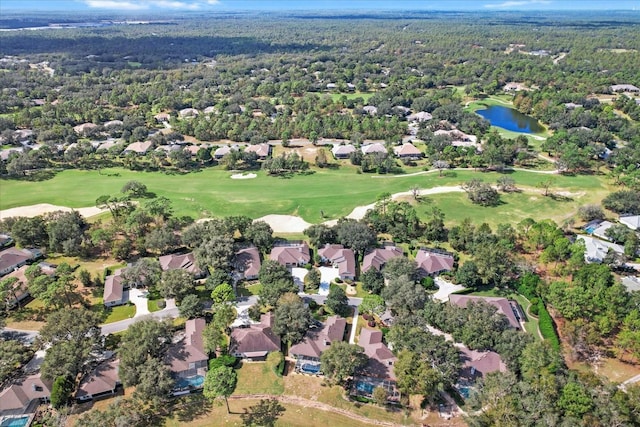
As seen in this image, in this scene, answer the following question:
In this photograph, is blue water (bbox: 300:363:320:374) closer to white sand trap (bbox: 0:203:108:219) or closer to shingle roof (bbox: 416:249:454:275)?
shingle roof (bbox: 416:249:454:275)

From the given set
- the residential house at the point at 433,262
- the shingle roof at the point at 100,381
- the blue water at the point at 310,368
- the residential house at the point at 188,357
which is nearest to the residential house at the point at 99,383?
the shingle roof at the point at 100,381

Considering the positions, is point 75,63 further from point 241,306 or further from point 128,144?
point 241,306

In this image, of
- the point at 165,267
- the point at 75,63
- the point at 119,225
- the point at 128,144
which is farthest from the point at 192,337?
the point at 75,63

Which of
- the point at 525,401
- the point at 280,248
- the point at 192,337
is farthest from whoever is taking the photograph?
the point at 280,248

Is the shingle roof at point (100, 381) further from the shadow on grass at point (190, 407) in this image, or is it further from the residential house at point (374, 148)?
the residential house at point (374, 148)

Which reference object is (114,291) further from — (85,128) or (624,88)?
(624,88)

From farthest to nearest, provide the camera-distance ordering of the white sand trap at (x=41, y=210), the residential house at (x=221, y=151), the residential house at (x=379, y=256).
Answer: the residential house at (x=221, y=151) < the white sand trap at (x=41, y=210) < the residential house at (x=379, y=256)
